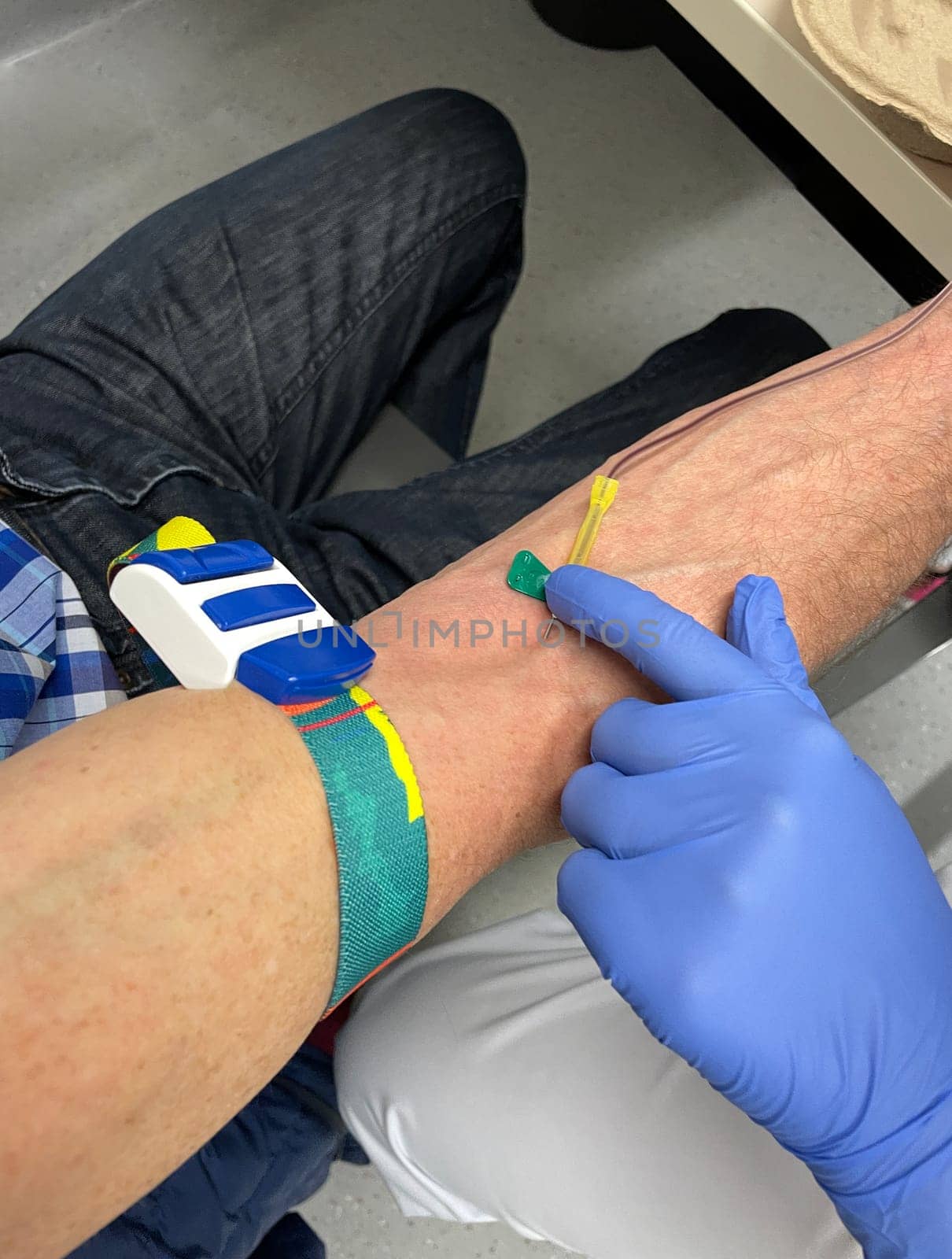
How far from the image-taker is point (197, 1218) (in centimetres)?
90

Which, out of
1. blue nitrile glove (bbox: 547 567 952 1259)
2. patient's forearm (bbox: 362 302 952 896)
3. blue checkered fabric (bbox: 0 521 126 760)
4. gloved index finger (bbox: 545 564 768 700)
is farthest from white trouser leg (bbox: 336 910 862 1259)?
blue checkered fabric (bbox: 0 521 126 760)

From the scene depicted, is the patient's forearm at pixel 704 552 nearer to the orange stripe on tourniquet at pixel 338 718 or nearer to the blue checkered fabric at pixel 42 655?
the orange stripe on tourniquet at pixel 338 718

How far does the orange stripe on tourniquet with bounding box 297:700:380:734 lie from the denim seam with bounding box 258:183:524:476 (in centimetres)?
47

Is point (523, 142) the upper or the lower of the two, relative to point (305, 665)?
upper

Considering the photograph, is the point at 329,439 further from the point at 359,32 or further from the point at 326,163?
the point at 359,32

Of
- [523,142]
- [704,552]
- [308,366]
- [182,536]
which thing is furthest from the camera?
[523,142]

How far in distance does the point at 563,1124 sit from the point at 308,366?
0.81 metres

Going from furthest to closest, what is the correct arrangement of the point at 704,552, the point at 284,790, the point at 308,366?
1. the point at 308,366
2. the point at 704,552
3. the point at 284,790

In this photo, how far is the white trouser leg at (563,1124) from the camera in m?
0.84

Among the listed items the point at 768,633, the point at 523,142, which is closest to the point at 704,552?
the point at 768,633

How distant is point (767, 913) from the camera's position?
0.73m

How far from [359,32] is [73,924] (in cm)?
185

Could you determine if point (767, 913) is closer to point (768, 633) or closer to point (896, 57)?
point (768, 633)

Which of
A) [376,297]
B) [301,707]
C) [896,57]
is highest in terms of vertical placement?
[896,57]
